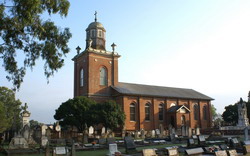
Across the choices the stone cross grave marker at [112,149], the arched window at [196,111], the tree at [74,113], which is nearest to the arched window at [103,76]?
the tree at [74,113]

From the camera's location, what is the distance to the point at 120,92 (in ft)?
119

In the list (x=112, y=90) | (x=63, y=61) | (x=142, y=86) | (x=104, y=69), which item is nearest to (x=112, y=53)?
(x=104, y=69)

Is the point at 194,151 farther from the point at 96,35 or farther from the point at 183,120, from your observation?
the point at 183,120

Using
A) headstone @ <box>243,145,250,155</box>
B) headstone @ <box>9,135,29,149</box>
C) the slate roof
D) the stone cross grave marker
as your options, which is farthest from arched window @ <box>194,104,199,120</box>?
the stone cross grave marker

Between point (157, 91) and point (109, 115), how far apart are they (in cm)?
1656

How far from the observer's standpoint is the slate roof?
38500 mm

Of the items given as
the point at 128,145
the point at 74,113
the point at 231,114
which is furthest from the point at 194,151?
the point at 231,114

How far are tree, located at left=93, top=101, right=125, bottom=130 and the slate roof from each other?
668 cm

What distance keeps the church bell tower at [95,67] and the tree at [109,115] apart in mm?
6961

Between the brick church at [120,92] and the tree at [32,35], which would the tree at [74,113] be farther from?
the tree at [32,35]

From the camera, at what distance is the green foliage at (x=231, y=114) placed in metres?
55.8

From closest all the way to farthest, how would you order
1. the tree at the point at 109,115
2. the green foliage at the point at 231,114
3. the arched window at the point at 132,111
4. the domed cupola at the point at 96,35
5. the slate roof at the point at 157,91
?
the tree at the point at 109,115, the arched window at the point at 132,111, the slate roof at the point at 157,91, the domed cupola at the point at 96,35, the green foliage at the point at 231,114

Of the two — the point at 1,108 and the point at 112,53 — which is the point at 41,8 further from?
the point at 1,108

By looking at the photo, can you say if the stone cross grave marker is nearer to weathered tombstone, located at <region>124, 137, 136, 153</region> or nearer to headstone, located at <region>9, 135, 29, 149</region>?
weathered tombstone, located at <region>124, 137, 136, 153</region>
